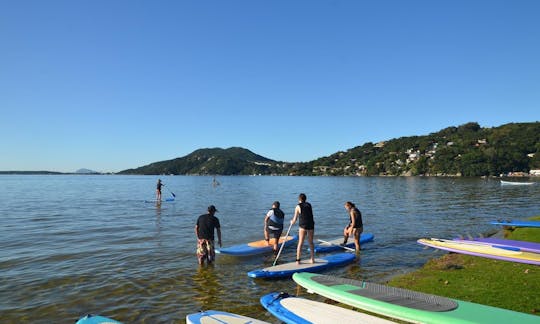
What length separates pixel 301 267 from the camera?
39.9ft

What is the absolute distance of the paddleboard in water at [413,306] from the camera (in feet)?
20.2

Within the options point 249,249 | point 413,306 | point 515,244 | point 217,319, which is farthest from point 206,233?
point 515,244

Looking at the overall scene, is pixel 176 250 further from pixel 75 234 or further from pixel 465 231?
pixel 465 231

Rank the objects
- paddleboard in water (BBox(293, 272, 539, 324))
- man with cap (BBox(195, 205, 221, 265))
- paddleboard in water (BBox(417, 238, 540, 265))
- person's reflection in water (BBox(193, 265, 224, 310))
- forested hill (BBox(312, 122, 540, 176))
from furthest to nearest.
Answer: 1. forested hill (BBox(312, 122, 540, 176))
2. man with cap (BBox(195, 205, 221, 265))
3. paddleboard in water (BBox(417, 238, 540, 265))
4. person's reflection in water (BBox(193, 265, 224, 310))
5. paddleboard in water (BBox(293, 272, 539, 324))

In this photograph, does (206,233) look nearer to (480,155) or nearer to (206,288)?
(206,288)

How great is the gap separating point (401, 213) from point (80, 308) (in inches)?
1088

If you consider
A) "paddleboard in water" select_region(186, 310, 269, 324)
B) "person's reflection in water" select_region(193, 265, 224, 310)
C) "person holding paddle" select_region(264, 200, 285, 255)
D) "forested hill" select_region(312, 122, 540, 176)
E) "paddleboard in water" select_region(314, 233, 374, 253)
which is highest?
"forested hill" select_region(312, 122, 540, 176)

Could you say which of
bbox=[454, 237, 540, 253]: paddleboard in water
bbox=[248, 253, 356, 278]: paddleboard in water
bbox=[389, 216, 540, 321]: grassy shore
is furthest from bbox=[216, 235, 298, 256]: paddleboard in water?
bbox=[454, 237, 540, 253]: paddleboard in water

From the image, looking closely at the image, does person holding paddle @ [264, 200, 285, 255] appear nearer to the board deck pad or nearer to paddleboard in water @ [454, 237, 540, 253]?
the board deck pad

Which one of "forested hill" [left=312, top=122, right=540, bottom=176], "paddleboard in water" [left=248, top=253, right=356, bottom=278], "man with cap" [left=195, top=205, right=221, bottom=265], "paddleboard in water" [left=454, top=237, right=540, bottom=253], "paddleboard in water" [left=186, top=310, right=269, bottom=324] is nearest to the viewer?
"paddleboard in water" [left=186, top=310, right=269, bottom=324]

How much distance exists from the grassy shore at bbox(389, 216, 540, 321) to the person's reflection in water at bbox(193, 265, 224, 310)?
508 centimetres

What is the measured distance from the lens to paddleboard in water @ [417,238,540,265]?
39.4 feet

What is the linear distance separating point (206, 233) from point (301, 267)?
3.52 m

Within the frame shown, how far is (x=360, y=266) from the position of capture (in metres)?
13.4
